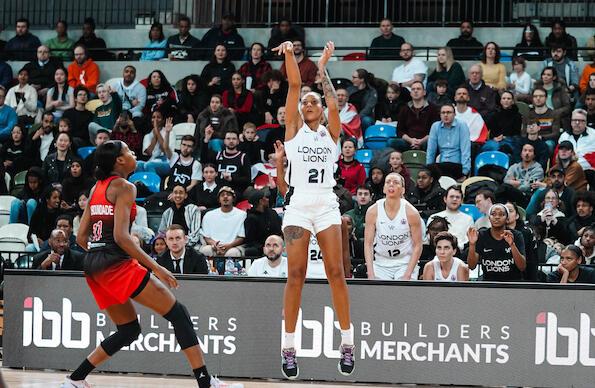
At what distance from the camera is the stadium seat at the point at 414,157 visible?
16.1 m

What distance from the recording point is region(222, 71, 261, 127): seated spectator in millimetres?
17609

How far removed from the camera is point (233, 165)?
15.9 meters

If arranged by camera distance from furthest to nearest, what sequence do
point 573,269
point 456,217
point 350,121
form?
point 350,121, point 456,217, point 573,269

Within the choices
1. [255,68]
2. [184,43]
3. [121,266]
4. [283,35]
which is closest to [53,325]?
[121,266]

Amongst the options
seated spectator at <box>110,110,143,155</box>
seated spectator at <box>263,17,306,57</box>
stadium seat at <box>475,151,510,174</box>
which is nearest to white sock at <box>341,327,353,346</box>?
stadium seat at <box>475,151,510,174</box>

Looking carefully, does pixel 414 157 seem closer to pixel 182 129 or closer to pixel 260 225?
pixel 260 225

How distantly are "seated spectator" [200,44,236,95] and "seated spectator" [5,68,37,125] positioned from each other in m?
3.08

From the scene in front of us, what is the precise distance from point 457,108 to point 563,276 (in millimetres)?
5283

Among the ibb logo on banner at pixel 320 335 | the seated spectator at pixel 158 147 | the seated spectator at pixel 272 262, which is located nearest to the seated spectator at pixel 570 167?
the seated spectator at pixel 272 262

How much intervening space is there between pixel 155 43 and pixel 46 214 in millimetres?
5916

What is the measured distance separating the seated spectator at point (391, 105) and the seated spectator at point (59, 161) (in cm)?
505

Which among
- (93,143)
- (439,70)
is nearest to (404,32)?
(439,70)

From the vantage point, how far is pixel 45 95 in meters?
19.3

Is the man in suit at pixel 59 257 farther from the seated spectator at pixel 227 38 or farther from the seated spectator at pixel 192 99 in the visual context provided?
the seated spectator at pixel 227 38
